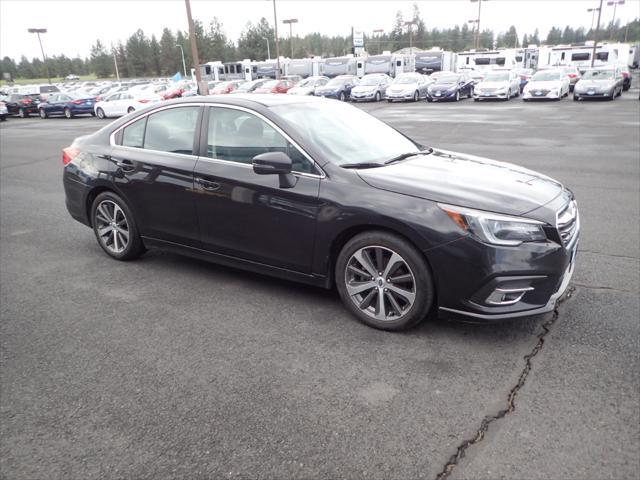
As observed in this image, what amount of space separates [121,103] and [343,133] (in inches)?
1111

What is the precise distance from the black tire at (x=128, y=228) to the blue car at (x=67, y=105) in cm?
2890

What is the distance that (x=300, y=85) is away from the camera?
121 feet

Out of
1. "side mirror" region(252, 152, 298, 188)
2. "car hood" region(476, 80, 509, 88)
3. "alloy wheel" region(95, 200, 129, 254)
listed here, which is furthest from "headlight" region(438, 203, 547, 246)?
"car hood" region(476, 80, 509, 88)

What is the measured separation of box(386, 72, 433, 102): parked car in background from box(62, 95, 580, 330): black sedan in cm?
2739

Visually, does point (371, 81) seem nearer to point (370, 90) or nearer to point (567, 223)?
point (370, 90)

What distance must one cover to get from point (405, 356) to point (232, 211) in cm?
181

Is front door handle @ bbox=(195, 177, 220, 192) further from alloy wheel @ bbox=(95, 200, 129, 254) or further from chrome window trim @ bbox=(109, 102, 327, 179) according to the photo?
alloy wheel @ bbox=(95, 200, 129, 254)

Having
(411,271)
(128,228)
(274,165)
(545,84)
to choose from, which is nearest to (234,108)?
(274,165)

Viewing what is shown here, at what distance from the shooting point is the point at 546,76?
28547 millimetres

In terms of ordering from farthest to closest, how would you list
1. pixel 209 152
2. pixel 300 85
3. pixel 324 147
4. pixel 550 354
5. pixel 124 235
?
pixel 300 85, pixel 124 235, pixel 209 152, pixel 324 147, pixel 550 354

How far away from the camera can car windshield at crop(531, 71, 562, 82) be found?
28.2m

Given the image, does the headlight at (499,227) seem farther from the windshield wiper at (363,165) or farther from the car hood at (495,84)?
the car hood at (495,84)

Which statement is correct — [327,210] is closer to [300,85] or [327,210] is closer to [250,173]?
[250,173]

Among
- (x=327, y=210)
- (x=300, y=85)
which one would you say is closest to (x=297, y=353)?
(x=327, y=210)
